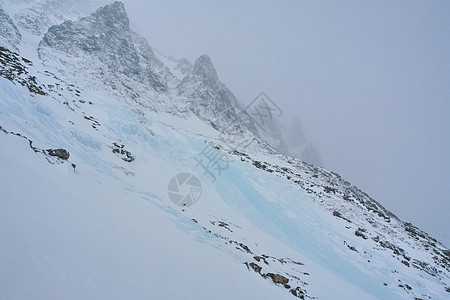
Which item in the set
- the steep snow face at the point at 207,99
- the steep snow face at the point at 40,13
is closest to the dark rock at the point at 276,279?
the steep snow face at the point at 207,99

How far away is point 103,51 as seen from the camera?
55.2m

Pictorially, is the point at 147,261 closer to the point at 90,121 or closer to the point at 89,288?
the point at 89,288

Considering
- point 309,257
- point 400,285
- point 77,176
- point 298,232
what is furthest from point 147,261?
point 400,285

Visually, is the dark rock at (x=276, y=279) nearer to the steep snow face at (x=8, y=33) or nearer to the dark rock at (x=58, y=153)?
the dark rock at (x=58, y=153)

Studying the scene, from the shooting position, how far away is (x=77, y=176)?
8.23 meters

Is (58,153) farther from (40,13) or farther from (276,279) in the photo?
(40,13)

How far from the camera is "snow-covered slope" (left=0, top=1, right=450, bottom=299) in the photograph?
12.0 ft

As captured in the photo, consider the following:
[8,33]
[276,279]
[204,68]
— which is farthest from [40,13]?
[276,279]

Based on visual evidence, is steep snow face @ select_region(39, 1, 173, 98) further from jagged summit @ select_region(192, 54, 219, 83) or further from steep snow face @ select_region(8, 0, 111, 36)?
jagged summit @ select_region(192, 54, 219, 83)

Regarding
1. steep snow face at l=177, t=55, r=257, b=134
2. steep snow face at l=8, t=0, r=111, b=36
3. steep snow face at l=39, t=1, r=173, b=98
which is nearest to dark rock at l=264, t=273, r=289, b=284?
steep snow face at l=39, t=1, r=173, b=98

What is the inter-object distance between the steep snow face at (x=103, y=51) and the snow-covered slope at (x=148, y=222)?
85 cm

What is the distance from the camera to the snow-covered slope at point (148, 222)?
3650 millimetres

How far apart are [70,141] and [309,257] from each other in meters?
18.7

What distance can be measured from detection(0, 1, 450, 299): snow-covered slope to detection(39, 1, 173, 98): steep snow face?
850 millimetres
